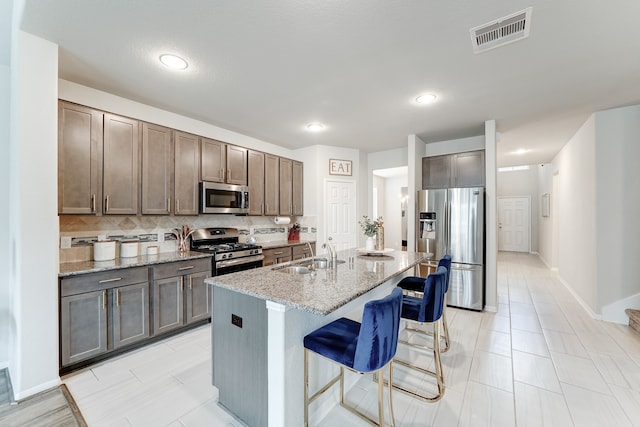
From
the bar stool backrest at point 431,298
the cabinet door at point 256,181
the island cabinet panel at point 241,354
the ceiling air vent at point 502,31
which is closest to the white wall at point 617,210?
the ceiling air vent at point 502,31

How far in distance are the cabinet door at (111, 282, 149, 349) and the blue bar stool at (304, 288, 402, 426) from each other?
6.21 feet

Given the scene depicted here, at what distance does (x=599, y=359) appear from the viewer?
8.16 feet

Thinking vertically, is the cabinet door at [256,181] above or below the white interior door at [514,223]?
above

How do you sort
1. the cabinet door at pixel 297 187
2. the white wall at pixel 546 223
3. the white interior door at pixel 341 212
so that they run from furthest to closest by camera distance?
the white wall at pixel 546 223 → the white interior door at pixel 341 212 → the cabinet door at pixel 297 187

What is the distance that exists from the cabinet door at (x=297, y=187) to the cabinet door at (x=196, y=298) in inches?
83.5

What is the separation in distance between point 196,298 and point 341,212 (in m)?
2.92

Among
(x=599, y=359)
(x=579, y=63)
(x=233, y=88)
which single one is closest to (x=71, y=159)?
(x=233, y=88)

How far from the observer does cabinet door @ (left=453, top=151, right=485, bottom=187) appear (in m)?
4.18

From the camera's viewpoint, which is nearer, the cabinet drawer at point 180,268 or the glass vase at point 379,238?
the cabinet drawer at point 180,268

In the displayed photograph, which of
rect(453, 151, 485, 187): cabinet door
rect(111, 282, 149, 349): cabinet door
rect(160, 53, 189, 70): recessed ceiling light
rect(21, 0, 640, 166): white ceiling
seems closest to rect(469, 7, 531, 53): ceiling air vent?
rect(21, 0, 640, 166): white ceiling

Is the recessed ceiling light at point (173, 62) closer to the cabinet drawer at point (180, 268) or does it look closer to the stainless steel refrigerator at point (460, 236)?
the cabinet drawer at point (180, 268)

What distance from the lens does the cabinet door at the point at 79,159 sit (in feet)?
7.73

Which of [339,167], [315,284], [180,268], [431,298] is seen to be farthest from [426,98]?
[180,268]

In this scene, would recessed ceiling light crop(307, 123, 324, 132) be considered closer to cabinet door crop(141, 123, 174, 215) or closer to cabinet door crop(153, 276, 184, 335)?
cabinet door crop(141, 123, 174, 215)
